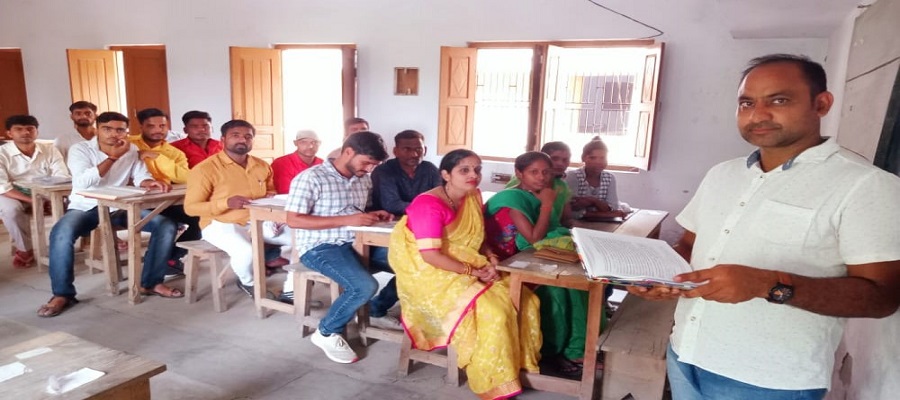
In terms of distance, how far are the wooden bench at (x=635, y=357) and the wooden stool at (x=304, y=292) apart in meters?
1.56

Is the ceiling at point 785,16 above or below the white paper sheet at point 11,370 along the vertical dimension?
above

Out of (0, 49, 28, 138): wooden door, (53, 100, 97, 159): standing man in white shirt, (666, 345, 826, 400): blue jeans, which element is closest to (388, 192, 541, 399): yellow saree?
(666, 345, 826, 400): blue jeans

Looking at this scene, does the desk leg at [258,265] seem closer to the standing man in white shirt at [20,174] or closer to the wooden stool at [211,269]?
the wooden stool at [211,269]

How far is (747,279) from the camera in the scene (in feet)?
3.26

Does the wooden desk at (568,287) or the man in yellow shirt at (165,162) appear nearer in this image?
the wooden desk at (568,287)

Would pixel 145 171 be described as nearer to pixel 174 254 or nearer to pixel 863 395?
pixel 174 254

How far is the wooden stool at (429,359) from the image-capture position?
2629 millimetres

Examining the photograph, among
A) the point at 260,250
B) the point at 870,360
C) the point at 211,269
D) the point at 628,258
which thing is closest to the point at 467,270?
the point at 628,258

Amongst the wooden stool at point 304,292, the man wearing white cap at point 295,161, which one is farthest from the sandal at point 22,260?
the wooden stool at point 304,292

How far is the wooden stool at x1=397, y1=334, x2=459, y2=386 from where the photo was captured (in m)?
2.63

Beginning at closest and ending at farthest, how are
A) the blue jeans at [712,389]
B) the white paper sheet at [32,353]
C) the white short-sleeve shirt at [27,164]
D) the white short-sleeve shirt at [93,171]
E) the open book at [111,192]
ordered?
1. the blue jeans at [712,389]
2. the white paper sheet at [32,353]
3. the open book at [111,192]
4. the white short-sleeve shirt at [93,171]
5. the white short-sleeve shirt at [27,164]

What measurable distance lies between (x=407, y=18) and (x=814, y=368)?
5.80 meters

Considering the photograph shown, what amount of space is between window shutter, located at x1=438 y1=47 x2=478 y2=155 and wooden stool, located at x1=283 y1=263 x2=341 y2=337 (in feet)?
10.3

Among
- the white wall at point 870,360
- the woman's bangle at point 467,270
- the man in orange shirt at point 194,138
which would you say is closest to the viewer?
the white wall at point 870,360
